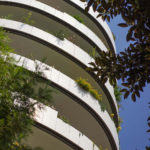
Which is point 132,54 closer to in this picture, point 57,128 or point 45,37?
point 57,128

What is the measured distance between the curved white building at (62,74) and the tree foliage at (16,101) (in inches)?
121

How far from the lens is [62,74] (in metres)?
11.5

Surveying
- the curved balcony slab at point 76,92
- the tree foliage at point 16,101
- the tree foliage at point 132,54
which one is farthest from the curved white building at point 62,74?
the tree foliage at point 132,54

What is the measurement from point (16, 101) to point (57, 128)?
3860mm

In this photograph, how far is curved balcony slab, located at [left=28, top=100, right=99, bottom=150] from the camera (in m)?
9.11

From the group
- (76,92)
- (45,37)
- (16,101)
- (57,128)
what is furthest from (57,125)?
(45,37)

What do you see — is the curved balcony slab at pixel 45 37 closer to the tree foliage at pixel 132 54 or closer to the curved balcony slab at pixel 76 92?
the curved balcony slab at pixel 76 92

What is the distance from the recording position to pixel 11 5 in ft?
47.8

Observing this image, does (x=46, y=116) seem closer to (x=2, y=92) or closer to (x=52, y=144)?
(x=52, y=144)

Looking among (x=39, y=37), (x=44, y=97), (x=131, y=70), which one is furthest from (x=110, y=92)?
(x=131, y=70)

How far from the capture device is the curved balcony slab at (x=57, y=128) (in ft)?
29.9

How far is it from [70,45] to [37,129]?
5.53 metres

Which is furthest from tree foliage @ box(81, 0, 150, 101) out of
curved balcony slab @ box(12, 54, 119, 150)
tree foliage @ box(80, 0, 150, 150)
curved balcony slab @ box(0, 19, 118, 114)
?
curved balcony slab @ box(0, 19, 118, 114)

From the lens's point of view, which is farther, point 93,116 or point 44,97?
point 93,116
